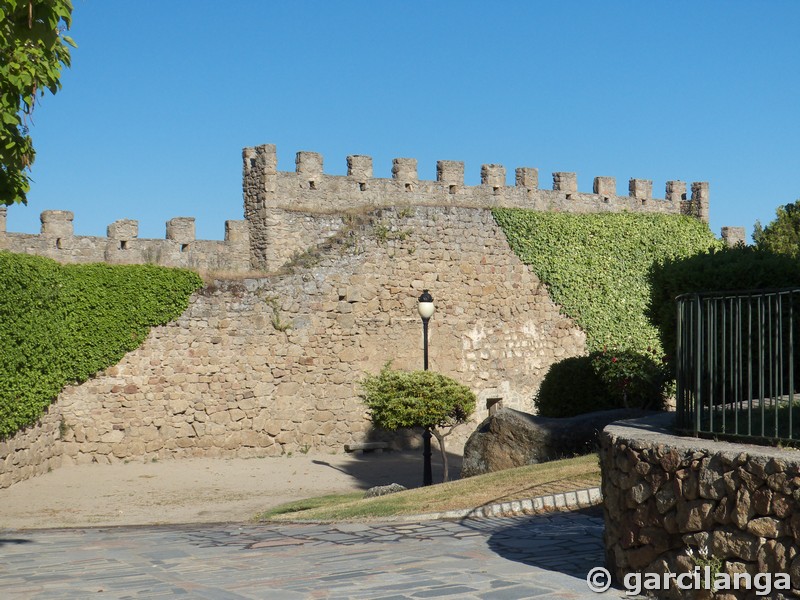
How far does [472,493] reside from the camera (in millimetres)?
11719

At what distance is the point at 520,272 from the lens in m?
24.1

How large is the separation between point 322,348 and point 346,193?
14.5ft

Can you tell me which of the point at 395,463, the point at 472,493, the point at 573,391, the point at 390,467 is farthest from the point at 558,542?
the point at 395,463

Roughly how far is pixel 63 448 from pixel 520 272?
11.4 m

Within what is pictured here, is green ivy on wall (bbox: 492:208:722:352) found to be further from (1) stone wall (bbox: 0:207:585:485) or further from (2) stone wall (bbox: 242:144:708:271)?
(2) stone wall (bbox: 242:144:708:271)

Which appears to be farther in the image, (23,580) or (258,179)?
(258,179)

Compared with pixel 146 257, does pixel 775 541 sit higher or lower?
lower

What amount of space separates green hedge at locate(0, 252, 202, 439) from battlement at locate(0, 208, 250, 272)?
229 cm

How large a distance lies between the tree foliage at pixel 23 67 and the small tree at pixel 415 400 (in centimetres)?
866

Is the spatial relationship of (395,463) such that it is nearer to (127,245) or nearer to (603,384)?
(603,384)

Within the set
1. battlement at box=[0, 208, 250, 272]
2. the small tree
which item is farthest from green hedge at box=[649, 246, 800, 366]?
battlement at box=[0, 208, 250, 272]

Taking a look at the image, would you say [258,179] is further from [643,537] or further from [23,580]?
[643,537]

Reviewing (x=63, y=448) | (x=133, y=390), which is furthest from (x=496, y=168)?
(x=63, y=448)

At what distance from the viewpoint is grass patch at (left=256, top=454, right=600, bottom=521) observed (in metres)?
11.1
